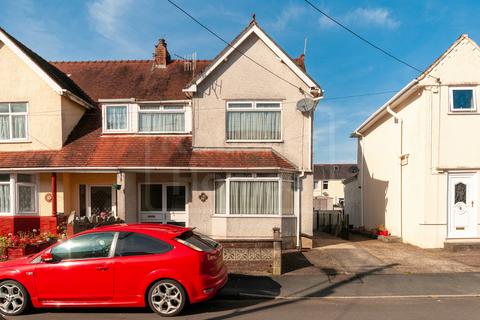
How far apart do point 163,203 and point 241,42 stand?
6475 millimetres

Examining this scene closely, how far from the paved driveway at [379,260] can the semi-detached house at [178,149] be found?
145 cm

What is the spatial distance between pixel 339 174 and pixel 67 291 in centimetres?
4113

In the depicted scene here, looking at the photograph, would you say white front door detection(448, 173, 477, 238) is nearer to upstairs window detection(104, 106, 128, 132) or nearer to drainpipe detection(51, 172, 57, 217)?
upstairs window detection(104, 106, 128, 132)

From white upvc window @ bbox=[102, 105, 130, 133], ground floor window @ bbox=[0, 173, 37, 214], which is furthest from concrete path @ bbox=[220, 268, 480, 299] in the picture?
ground floor window @ bbox=[0, 173, 37, 214]

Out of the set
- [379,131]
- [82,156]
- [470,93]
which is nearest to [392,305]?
[470,93]

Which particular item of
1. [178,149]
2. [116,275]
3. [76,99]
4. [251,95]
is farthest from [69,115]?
[116,275]

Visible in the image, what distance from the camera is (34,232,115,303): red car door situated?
213 inches

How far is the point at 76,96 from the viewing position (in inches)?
486

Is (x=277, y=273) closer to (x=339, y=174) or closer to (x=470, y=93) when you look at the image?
(x=470, y=93)

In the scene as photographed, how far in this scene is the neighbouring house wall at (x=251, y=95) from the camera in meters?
11.6

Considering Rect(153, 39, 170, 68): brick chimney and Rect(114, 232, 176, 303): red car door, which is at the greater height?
Rect(153, 39, 170, 68): brick chimney

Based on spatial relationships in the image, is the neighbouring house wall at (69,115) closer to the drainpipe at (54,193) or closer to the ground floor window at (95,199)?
the drainpipe at (54,193)

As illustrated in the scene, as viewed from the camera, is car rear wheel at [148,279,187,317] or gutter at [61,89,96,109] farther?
gutter at [61,89,96,109]

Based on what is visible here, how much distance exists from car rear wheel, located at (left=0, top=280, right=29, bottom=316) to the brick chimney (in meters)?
11.8
